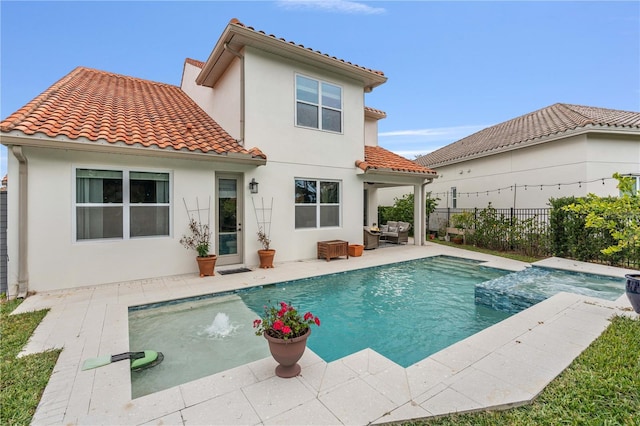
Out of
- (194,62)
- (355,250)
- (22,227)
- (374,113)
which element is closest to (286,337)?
(22,227)

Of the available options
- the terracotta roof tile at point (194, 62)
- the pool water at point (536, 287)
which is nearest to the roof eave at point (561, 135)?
the pool water at point (536, 287)

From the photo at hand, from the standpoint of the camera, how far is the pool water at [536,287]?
6.79 metres

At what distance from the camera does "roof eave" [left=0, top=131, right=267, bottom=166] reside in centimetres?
638

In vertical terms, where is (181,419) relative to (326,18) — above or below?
below

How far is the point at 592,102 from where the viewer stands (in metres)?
18.6

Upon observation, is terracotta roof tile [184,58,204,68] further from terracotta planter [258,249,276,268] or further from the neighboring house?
the neighboring house

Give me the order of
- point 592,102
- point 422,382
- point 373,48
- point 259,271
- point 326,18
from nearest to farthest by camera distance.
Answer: point 422,382 < point 259,271 < point 326,18 < point 373,48 < point 592,102

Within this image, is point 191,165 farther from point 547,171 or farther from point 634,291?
point 547,171

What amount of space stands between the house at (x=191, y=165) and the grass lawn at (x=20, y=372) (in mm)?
2634

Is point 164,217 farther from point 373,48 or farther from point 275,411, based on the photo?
point 373,48

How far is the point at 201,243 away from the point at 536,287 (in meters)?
9.58

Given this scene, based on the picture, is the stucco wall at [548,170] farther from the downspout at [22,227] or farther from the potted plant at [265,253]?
the downspout at [22,227]

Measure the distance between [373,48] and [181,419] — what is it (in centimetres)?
1816

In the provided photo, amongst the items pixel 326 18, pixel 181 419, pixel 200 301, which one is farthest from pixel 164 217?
pixel 326 18
